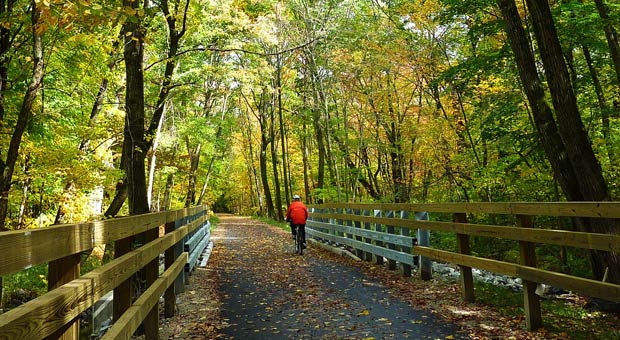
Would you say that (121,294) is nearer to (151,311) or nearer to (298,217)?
(151,311)

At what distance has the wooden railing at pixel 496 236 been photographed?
4.45 meters

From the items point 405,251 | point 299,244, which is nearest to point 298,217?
point 299,244

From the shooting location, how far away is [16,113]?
38.8ft

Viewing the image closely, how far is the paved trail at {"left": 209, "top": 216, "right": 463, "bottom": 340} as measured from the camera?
18.6 ft

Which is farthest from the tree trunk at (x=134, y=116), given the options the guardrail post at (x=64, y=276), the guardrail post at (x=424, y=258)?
the guardrail post at (x=64, y=276)

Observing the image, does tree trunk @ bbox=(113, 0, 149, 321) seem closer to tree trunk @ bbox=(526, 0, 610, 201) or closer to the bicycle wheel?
the bicycle wheel

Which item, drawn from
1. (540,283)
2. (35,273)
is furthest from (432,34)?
(35,273)

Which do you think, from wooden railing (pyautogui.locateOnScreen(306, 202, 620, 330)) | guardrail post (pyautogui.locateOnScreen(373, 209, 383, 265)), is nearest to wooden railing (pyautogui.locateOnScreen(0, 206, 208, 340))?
wooden railing (pyautogui.locateOnScreen(306, 202, 620, 330))

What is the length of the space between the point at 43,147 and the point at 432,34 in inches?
533

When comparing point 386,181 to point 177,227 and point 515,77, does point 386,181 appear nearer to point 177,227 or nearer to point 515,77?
point 515,77

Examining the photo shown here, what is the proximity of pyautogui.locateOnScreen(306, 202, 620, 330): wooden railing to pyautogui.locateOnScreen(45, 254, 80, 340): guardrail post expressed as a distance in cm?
420

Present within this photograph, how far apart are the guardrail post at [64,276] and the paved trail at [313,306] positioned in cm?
328

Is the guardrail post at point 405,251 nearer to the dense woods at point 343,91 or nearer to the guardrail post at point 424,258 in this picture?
the guardrail post at point 424,258

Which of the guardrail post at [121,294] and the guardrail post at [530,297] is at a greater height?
the guardrail post at [121,294]
